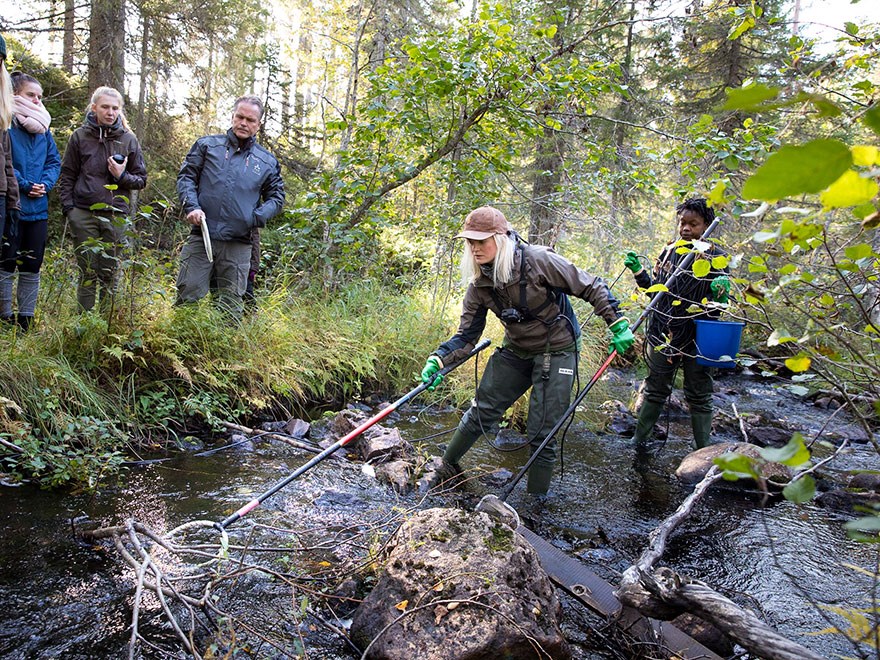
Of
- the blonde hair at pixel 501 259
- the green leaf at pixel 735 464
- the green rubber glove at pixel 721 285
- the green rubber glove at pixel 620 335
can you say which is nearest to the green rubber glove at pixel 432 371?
the blonde hair at pixel 501 259

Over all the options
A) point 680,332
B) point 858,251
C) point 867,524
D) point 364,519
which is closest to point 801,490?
point 867,524

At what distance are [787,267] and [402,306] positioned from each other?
6925mm

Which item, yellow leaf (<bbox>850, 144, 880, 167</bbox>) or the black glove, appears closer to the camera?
yellow leaf (<bbox>850, 144, 880, 167</bbox>)

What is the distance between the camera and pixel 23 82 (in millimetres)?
4789

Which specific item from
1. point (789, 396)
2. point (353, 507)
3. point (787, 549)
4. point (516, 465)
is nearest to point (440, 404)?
point (516, 465)

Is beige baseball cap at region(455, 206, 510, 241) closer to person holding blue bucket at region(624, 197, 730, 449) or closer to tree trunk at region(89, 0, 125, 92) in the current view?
person holding blue bucket at region(624, 197, 730, 449)

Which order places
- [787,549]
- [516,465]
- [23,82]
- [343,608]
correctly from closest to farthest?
[343,608], [787,549], [23,82], [516,465]

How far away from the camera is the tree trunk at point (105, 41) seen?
8266mm

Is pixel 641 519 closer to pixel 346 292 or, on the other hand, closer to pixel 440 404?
pixel 440 404

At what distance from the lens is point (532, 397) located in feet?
14.5

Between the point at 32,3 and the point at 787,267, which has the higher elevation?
the point at 32,3

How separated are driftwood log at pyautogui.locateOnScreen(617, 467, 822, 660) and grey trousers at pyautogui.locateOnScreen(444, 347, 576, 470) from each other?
1.41 meters

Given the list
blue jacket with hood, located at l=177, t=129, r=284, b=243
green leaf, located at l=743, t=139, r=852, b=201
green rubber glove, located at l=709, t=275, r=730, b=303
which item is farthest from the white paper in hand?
green leaf, located at l=743, t=139, r=852, b=201

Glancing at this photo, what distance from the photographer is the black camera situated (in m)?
4.23
